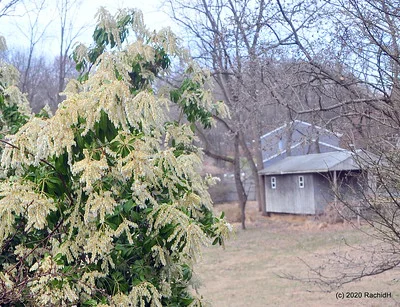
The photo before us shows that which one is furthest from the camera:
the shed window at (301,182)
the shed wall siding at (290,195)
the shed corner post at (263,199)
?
the shed corner post at (263,199)

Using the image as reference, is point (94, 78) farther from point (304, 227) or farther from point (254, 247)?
point (304, 227)

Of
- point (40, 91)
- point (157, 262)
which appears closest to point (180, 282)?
point (157, 262)

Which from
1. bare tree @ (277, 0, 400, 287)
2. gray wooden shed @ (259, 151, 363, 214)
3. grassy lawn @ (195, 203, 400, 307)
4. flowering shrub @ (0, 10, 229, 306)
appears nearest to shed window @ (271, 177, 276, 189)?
gray wooden shed @ (259, 151, 363, 214)

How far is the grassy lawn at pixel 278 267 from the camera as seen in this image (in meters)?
9.38

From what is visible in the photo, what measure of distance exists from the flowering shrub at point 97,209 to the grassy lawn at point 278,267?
3.75 ft

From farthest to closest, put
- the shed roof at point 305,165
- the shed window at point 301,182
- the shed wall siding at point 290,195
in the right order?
the shed window at point 301,182 < the shed wall siding at point 290,195 < the shed roof at point 305,165

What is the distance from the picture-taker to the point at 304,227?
2019 centimetres

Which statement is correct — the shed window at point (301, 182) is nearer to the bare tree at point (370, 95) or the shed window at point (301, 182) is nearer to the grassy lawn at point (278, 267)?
the grassy lawn at point (278, 267)

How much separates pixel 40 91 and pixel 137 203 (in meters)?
26.1

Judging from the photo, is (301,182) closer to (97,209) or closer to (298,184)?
(298,184)

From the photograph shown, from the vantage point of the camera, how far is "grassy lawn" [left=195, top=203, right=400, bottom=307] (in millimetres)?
9383

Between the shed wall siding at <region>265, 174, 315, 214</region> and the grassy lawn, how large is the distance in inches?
17.9

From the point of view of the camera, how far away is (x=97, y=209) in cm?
293

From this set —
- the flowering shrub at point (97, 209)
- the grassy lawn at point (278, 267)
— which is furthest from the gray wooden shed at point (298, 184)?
the flowering shrub at point (97, 209)
